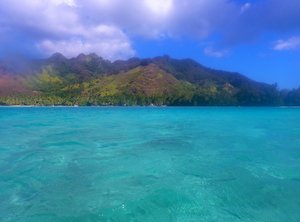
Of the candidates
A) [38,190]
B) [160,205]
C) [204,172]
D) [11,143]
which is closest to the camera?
[160,205]

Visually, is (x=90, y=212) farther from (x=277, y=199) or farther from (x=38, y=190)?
(x=277, y=199)

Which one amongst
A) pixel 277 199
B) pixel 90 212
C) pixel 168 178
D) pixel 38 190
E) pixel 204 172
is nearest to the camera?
pixel 90 212

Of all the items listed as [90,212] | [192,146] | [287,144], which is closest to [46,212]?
[90,212]

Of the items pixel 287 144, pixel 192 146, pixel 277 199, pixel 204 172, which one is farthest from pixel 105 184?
pixel 287 144

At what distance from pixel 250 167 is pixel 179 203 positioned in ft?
28.3

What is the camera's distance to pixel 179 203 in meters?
12.5

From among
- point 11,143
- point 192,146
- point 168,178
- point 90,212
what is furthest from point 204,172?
point 11,143

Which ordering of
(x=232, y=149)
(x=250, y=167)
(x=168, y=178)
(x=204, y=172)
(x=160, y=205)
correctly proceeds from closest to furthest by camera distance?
(x=160, y=205) < (x=168, y=178) < (x=204, y=172) < (x=250, y=167) < (x=232, y=149)

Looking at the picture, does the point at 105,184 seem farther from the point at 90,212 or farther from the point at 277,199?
the point at 277,199

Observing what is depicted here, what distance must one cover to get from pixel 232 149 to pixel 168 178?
11948 mm

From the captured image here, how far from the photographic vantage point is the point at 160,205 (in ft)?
40.2

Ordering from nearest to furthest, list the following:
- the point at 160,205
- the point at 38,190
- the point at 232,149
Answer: the point at 160,205 < the point at 38,190 < the point at 232,149

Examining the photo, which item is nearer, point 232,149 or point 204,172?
point 204,172

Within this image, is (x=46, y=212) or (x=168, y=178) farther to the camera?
(x=168, y=178)
